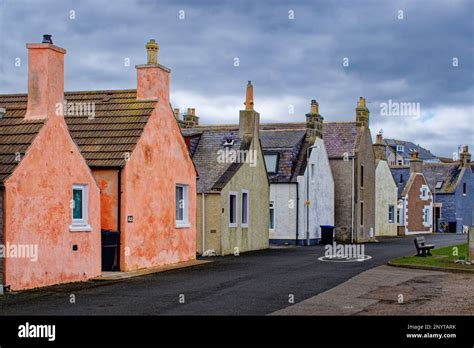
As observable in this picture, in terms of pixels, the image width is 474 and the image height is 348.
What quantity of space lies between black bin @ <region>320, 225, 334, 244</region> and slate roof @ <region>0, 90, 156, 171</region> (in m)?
21.4

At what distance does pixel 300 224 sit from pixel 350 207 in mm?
7243

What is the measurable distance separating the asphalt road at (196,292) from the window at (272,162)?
17.0 meters

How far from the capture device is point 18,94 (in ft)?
80.6

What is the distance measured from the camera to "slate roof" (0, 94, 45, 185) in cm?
1722

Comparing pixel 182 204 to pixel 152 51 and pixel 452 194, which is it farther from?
pixel 452 194

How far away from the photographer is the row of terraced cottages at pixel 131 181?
1775 centimetres

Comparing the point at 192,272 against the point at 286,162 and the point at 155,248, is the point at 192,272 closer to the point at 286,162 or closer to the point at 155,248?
the point at 155,248

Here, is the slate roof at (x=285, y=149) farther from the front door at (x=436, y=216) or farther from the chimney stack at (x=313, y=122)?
the front door at (x=436, y=216)

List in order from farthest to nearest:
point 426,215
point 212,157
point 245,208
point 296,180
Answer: point 426,215 < point 296,180 < point 245,208 < point 212,157

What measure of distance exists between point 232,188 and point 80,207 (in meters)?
13.0

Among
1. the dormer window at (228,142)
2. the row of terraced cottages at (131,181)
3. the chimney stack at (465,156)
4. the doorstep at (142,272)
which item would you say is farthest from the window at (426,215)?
the doorstep at (142,272)

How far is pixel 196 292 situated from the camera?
16.8 metres

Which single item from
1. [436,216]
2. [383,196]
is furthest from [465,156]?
[383,196]

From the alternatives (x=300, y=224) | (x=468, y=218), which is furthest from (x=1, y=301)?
(x=468, y=218)
